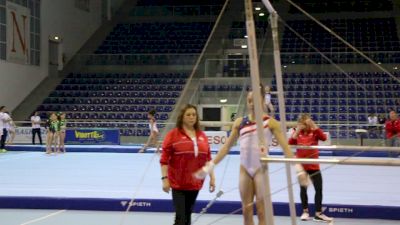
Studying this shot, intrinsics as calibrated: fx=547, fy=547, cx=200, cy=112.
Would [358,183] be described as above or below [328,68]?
below

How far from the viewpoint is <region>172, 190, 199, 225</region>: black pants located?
566cm

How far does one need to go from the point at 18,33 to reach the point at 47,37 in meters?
3.17

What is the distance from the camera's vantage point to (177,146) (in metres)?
5.76

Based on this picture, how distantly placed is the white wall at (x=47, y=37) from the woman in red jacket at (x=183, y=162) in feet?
73.8

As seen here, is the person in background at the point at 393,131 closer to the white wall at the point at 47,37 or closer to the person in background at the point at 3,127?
the person in background at the point at 3,127

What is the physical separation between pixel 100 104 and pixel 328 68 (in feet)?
38.3

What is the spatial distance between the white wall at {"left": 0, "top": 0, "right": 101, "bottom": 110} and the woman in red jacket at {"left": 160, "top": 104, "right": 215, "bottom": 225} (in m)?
22.5

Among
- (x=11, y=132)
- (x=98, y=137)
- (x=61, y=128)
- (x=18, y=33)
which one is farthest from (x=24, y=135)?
(x=18, y=33)

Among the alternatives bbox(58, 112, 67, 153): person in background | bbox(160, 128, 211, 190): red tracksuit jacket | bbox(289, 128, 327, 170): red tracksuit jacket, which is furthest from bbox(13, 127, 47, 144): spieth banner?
A: bbox(160, 128, 211, 190): red tracksuit jacket

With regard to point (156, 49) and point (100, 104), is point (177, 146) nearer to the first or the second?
point (100, 104)

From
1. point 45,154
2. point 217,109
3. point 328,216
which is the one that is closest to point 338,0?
point 217,109

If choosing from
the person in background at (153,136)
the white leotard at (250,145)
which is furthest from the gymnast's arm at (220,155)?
the person in background at (153,136)

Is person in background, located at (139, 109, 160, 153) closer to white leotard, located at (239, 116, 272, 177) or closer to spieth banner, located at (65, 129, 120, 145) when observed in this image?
spieth banner, located at (65, 129, 120, 145)

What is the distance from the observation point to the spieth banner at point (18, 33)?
26.6 metres
